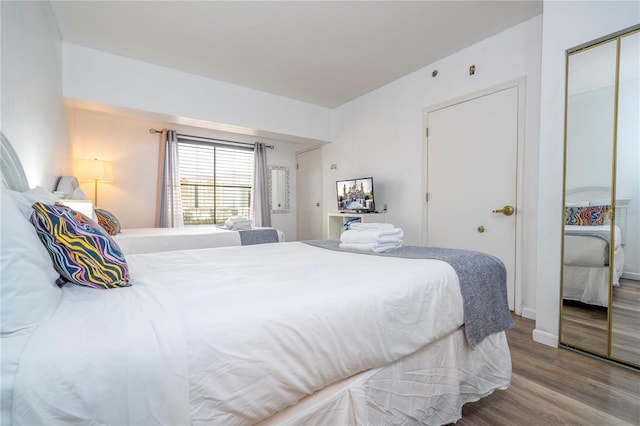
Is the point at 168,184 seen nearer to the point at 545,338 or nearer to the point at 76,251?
the point at 76,251

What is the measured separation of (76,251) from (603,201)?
284 centimetres

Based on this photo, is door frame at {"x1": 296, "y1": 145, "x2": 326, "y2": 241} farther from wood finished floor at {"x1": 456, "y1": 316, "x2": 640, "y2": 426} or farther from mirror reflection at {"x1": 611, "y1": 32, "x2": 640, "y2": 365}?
mirror reflection at {"x1": 611, "y1": 32, "x2": 640, "y2": 365}

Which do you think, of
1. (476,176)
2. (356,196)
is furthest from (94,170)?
(476,176)

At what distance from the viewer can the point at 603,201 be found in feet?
6.18

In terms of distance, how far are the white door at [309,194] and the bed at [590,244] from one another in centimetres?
369

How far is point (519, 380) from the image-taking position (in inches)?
65.9

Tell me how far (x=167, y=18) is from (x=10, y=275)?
2753 millimetres

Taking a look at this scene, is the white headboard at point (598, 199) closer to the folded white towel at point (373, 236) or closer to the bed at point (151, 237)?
the folded white towel at point (373, 236)

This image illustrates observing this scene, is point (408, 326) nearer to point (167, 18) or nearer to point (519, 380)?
point (519, 380)

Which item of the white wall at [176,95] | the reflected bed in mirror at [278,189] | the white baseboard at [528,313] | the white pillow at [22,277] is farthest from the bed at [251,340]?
the reflected bed in mirror at [278,189]

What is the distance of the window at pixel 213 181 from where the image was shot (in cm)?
478

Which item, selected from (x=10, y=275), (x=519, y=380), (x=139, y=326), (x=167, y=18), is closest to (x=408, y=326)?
(x=139, y=326)

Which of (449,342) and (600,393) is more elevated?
(449,342)

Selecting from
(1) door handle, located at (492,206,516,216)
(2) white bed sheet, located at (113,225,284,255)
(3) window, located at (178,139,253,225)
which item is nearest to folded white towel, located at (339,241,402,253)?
(1) door handle, located at (492,206,516,216)
